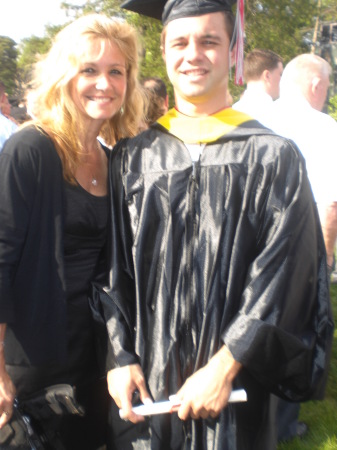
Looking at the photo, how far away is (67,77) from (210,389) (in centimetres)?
124

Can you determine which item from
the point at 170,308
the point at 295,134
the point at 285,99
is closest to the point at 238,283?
the point at 170,308

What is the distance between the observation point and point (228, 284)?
178 cm

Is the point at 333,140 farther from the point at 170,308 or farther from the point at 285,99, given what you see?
the point at 170,308

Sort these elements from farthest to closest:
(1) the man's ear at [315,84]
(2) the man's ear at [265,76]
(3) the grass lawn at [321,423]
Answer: (2) the man's ear at [265,76] < (1) the man's ear at [315,84] < (3) the grass lawn at [321,423]

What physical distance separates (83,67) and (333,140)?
218cm

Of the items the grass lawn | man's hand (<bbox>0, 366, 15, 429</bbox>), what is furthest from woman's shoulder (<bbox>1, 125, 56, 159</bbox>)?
the grass lawn

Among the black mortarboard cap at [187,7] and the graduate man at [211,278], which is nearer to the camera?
the graduate man at [211,278]

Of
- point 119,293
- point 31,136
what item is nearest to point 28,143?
point 31,136

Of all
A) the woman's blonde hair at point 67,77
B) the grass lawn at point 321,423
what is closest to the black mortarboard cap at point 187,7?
the woman's blonde hair at point 67,77

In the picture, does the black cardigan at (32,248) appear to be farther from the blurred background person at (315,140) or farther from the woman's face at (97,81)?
the blurred background person at (315,140)

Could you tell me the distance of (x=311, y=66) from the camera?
4.16 meters

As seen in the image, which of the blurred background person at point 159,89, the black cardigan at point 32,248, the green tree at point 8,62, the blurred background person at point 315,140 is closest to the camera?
the black cardigan at point 32,248

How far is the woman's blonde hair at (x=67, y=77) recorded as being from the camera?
6.81 ft

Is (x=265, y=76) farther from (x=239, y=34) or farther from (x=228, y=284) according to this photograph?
(x=228, y=284)
